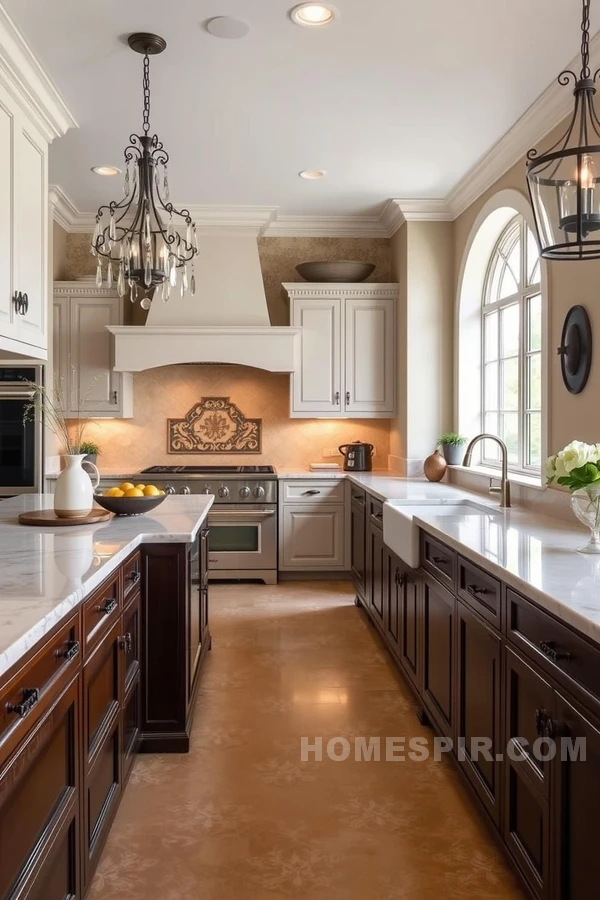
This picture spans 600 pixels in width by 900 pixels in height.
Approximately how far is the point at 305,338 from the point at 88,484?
10.3ft

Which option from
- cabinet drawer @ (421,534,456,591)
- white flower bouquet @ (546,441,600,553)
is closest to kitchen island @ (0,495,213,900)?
cabinet drawer @ (421,534,456,591)

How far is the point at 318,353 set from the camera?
591cm

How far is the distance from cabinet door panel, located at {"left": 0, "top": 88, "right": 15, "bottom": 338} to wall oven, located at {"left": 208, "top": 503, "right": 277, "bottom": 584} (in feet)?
9.80

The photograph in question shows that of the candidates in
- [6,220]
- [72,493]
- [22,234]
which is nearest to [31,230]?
[22,234]

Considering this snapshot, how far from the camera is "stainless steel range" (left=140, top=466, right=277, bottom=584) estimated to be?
18.3 feet

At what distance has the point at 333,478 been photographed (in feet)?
18.8

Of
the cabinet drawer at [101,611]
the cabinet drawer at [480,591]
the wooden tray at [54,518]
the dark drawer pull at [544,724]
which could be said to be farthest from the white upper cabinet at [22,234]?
the dark drawer pull at [544,724]

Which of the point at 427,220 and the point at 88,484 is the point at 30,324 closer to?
the point at 88,484

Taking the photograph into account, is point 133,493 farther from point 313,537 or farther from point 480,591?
point 313,537

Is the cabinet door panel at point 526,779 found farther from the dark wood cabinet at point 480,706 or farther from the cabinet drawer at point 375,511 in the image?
the cabinet drawer at point 375,511

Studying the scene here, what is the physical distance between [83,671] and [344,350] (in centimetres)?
434

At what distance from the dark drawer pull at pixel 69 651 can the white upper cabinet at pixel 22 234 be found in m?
1.49

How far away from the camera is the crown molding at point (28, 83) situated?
9.65ft

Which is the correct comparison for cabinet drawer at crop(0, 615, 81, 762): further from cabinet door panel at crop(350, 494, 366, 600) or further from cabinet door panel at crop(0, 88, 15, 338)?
cabinet door panel at crop(350, 494, 366, 600)
